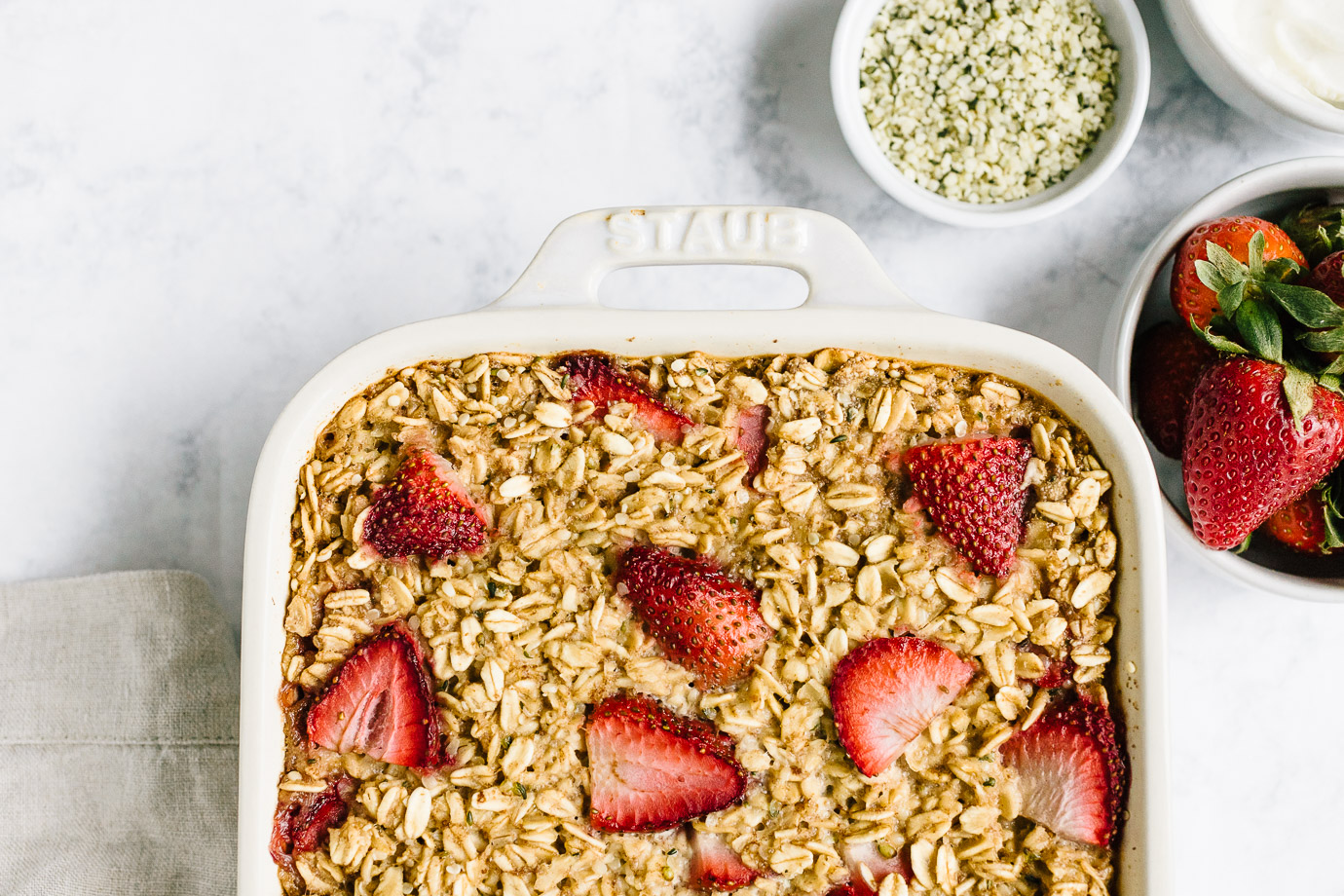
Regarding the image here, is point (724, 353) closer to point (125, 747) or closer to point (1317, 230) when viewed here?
point (1317, 230)

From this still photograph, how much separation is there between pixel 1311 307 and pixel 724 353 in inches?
27.5

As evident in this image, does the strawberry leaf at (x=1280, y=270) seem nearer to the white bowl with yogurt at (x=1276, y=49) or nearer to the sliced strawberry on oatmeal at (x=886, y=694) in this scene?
the white bowl with yogurt at (x=1276, y=49)

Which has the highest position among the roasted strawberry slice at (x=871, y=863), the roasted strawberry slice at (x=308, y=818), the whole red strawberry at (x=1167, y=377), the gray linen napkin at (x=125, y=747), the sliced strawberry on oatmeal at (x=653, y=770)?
the whole red strawberry at (x=1167, y=377)

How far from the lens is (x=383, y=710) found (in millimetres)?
1166

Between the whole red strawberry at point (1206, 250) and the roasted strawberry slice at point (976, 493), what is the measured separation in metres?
0.39

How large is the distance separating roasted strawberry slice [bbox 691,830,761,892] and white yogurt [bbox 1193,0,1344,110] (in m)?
1.26

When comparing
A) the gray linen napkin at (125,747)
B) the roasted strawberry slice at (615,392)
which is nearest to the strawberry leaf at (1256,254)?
the roasted strawberry slice at (615,392)

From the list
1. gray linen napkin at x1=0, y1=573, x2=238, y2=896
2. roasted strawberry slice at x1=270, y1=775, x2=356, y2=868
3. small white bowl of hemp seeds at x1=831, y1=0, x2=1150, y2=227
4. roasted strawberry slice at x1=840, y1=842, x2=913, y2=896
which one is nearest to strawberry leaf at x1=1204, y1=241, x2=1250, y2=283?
small white bowl of hemp seeds at x1=831, y1=0, x2=1150, y2=227

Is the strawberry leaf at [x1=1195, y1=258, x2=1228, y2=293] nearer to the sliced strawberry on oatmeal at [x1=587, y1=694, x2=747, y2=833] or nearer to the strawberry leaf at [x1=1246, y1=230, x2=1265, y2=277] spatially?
the strawberry leaf at [x1=1246, y1=230, x2=1265, y2=277]

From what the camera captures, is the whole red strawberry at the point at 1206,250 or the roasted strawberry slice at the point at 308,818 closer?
the roasted strawberry slice at the point at 308,818

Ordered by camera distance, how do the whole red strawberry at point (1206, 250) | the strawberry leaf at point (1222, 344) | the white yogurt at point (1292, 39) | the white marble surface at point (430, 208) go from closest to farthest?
the strawberry leaf at point (1222, 344) → the whole red strawberry at point (1206, 250) → the white yogurt at point (1292, 39) → the white marble surface at point (430, 208)

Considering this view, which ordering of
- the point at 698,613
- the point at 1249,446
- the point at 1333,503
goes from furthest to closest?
the point at 1333,503
the point at 1249,446
the point at 698,613

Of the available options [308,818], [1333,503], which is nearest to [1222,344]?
[1333,503]

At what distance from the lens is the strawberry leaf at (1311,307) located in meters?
1.23
